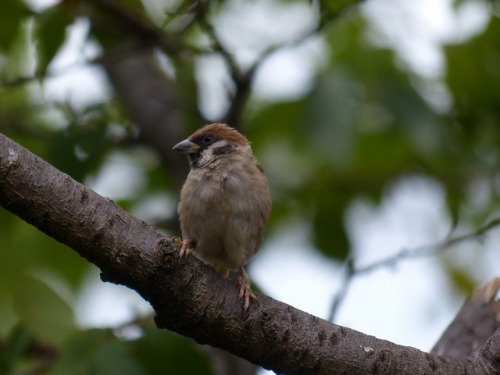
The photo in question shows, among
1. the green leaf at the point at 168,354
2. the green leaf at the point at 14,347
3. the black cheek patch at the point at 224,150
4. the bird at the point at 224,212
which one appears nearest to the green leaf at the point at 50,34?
the bird at the point at 224,212

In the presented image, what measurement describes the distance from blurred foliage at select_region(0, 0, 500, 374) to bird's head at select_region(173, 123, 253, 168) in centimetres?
15

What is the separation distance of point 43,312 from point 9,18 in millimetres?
1390

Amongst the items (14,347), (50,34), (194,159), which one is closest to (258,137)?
(194,159)

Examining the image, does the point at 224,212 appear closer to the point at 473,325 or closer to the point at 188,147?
the point at 188,147

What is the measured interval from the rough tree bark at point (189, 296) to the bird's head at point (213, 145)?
158 centimetres

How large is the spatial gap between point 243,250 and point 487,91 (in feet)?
6.64

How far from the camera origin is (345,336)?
352 cm

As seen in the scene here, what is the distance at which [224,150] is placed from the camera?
5012mm

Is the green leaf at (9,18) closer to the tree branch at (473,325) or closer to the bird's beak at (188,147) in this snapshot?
the bird's beak at (188,147)

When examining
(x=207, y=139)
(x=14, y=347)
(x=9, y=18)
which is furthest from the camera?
(x=207, y=139)

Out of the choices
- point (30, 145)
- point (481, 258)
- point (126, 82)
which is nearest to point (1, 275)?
point (30, 145)

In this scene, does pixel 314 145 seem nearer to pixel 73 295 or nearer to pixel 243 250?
pixel 243 250

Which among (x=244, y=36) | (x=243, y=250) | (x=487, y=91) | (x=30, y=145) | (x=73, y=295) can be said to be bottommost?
(x=243, y=250)

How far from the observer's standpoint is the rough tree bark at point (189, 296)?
2.94 m
